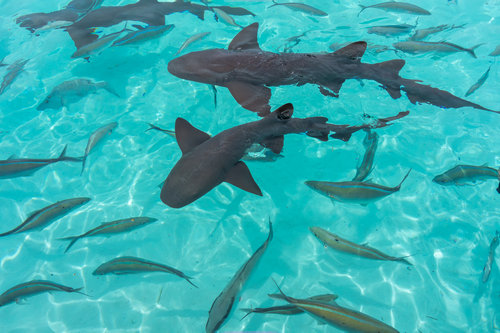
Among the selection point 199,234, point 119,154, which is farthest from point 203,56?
point 199,234

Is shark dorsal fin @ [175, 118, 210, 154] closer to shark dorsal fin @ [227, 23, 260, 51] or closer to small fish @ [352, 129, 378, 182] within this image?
shark dorsal fin @ [227, 23, 260, 51]

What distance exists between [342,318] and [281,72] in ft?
13.9

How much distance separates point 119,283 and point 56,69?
21.5ft

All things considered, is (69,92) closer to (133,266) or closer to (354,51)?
(133,266)

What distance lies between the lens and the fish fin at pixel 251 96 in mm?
5055

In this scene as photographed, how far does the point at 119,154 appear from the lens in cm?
588

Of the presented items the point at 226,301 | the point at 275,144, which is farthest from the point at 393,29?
the point at 226,301

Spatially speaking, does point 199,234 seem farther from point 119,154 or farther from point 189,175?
point 119,154

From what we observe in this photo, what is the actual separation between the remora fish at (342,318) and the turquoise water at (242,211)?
95 centimetres

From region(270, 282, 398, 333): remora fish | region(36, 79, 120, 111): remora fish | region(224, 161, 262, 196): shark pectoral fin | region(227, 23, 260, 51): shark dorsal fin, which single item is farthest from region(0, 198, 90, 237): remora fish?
region(227, 23, 260, 51): shark dorsal fin

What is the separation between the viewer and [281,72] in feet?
17.4

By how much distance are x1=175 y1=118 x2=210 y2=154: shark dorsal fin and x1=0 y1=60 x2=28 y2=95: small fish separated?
5.41 meters

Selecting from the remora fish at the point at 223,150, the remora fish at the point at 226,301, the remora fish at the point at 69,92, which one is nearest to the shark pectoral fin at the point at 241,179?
the remora fish at the point at 223,150

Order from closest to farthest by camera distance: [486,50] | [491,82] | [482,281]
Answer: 1. [482,281]
2. [491,82]
3. [486,50]
